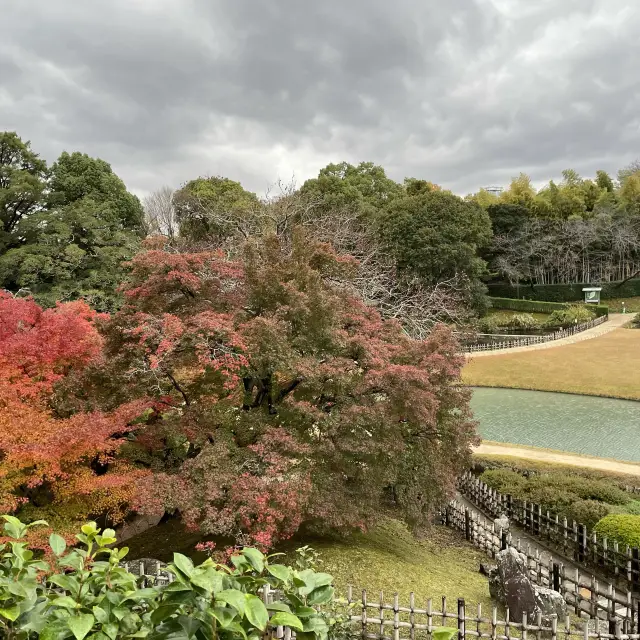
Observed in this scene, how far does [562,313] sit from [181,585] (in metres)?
46.3

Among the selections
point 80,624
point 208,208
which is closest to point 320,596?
point 80,624

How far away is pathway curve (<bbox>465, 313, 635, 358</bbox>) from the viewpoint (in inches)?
1358

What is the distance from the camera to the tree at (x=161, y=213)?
1314 inches

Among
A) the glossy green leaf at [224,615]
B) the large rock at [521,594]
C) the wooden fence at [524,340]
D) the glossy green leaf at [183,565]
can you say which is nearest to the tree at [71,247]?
the large rock at [521,594]

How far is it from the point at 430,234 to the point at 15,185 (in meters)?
27.7

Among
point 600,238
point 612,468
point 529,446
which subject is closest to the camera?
point 612,468

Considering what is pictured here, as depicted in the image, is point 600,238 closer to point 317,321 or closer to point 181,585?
point 317,321

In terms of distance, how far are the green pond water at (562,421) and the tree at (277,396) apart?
10.7m

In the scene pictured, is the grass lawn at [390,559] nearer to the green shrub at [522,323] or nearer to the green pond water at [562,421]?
the green pond water at [562,421]

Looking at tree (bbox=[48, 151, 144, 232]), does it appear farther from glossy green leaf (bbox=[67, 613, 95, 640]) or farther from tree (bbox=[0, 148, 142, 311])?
glossy green leaf (bbox=[67, 613, 95, 640])

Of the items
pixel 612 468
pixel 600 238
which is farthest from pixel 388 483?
pixel 600 238

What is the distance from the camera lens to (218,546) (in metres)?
9.12

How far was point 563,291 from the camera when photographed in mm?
53469

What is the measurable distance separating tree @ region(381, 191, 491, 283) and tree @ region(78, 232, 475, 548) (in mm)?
29265
